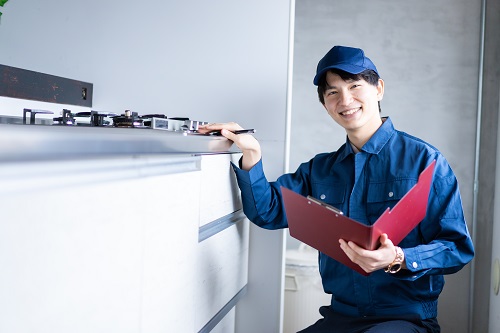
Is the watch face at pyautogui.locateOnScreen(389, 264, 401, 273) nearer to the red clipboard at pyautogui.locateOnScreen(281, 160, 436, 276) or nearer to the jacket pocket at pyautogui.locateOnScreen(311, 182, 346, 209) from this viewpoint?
the red clipboard at pyautogui.locateOnScreen(281, 160, 436, 276)

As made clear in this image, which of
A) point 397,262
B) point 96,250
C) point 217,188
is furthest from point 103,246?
point 397,262

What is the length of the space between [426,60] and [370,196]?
5.36 feet

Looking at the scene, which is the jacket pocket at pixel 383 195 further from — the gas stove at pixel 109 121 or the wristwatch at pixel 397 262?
the gas stove at pixel 109 121

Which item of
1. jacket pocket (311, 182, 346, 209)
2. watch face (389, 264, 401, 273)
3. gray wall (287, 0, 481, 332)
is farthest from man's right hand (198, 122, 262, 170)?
gray wall (287, 0, 481, 332)

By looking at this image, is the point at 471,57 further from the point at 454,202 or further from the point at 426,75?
the point at 454,202

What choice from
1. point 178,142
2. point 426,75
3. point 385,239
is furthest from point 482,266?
point 178,142

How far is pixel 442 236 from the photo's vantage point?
183 centimetres

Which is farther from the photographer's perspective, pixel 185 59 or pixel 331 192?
pixel 185 59

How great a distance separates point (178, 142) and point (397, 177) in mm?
861

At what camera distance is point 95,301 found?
1.04 m

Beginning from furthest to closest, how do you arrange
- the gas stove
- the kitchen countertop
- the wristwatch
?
1. the wristwatch
2. the gas stove
3. the kitchen countertop

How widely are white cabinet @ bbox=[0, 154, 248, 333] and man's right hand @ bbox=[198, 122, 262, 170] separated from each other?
168 millimetres

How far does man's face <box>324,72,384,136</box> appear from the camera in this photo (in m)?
2.00

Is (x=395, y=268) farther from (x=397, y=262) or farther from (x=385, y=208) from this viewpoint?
(x=385, y=208)
